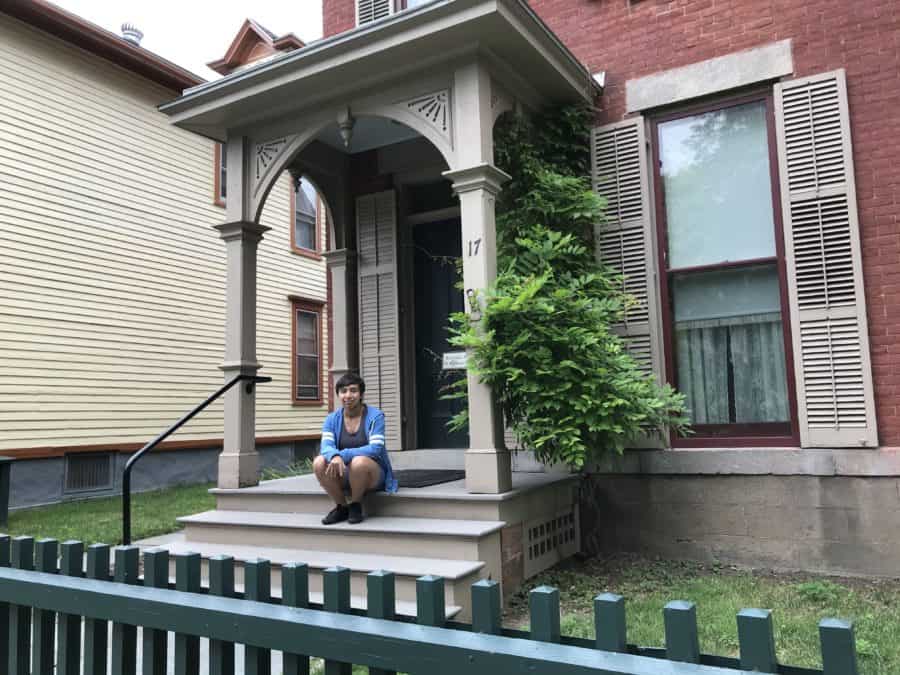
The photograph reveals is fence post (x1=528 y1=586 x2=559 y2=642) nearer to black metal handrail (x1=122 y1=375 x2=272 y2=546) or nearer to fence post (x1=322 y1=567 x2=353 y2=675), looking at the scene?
fence post (x1=322 y1=567 x2=353 y2=675)

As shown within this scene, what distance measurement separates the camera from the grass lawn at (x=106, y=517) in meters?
7.08

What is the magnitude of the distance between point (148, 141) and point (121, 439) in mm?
4834

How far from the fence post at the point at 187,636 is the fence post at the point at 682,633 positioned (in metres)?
1.11

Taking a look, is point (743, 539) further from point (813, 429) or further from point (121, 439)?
point (121, 439)

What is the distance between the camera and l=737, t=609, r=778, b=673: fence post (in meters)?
1.14

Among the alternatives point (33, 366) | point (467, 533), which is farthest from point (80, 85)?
point (467, 533)

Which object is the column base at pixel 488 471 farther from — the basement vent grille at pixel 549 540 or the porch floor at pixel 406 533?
the basement vent grille at pixel 549 540

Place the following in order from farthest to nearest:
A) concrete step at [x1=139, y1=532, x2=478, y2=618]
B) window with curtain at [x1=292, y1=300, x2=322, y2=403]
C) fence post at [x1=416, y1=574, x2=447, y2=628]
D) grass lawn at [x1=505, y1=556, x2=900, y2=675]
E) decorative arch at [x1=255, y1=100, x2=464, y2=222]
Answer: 1. window with curtain at [x1=292, y1=300, x2=322, y2=403]
2. decorative arch at [x1=255, y1=100, x2=464, y2=222]
3. concrete step at [x1=139, y1=532, x2=478, y2=618]
4. grass lawn at [x1=505, y1=556, x2=900, y2=675]
5. fence post at [x1=416, y1=574, x2=447, y2=628]

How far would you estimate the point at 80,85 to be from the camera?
10750 mm

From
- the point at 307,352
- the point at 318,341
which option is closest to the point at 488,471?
the point at 307,352

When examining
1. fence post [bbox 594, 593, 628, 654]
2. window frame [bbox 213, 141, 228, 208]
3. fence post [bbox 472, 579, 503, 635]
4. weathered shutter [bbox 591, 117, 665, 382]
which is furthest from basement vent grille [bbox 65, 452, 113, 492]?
fence post [bbox 594, 593, 628, 654]

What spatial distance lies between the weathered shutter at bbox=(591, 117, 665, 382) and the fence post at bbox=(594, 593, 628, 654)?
4.61m

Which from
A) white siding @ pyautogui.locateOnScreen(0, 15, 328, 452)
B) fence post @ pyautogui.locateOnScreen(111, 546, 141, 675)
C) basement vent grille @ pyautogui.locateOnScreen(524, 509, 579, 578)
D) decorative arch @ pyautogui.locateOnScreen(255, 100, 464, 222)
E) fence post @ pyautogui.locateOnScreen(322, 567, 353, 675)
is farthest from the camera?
white siding @ pyautogui.locateOnScreen(0, 15, 328, 452)

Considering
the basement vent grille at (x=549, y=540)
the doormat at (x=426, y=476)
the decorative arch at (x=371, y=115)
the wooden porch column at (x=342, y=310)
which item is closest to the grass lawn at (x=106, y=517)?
the wooden porch column at (x=342, y=310)
